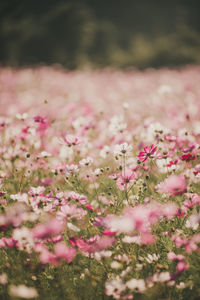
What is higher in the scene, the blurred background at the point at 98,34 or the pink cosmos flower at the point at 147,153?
the blurred background at the point at 98,34

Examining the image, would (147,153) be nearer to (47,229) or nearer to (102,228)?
(102,228)

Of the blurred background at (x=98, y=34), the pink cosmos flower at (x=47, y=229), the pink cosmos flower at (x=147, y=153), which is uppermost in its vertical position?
the blurred background at (x=98, y=34)

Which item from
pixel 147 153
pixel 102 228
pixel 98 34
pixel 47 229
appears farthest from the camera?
pixel 98 34

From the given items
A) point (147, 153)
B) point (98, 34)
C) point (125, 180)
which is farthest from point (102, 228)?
point (98, 34)

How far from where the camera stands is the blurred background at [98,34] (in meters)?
8.98

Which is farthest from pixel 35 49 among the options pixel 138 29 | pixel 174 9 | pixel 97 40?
pixel 174 9

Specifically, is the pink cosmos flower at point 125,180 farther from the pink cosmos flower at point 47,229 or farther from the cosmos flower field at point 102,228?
the pink cosmos flower at point 47,229

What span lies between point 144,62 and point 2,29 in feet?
14.8

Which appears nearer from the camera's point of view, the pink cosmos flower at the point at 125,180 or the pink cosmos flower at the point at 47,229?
the pink cosmos flower at the point at 47,229

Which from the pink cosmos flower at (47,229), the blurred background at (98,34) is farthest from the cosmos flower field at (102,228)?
the blurred background at (98,34)

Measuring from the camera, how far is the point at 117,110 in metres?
3.19

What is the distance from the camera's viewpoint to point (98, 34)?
30.7 feet

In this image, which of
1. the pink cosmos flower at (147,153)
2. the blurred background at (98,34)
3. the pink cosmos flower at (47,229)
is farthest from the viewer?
the blurred background at (98,34)

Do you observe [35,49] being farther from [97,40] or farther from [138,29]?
[138,29]
